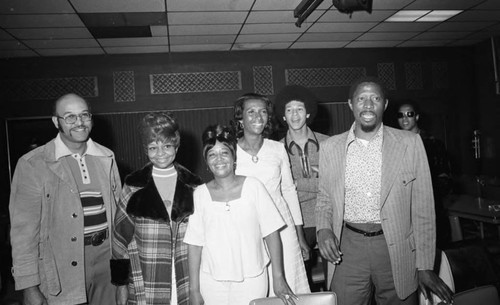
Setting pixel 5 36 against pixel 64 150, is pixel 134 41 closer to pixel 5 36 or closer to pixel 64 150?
pixel 5 36

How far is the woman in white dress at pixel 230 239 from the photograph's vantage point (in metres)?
1.83

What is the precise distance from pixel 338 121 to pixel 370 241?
519 centimetres

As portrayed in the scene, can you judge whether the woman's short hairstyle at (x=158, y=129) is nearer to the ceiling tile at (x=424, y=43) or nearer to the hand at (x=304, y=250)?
the hand at (x=304, y=250)

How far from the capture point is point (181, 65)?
6.41 m

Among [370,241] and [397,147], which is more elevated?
[397,147]

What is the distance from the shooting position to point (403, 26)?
19.0 feet

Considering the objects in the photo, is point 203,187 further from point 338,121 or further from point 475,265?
point 338,121

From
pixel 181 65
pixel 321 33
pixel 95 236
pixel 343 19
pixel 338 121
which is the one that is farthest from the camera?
pixel 338 121

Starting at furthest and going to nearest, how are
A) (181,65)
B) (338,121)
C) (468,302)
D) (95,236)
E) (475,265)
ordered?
(338,121) < (181,65) < (95,236) < (475,265) < (468,302)

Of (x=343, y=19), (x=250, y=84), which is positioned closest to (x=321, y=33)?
(x=343, y=19)

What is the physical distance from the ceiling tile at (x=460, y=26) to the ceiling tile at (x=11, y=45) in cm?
671

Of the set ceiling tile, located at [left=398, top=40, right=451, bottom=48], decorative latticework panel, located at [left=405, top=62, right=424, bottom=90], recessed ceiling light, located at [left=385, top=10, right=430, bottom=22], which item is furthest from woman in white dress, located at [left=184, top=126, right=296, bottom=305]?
decorative latticework panel, located at [left=405, top=62, right=424, bottom=90]

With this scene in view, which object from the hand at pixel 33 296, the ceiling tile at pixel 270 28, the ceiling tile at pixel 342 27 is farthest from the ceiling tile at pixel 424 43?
the hand at pixel 33 296

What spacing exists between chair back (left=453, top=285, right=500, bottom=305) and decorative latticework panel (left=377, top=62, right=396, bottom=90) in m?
6.08
